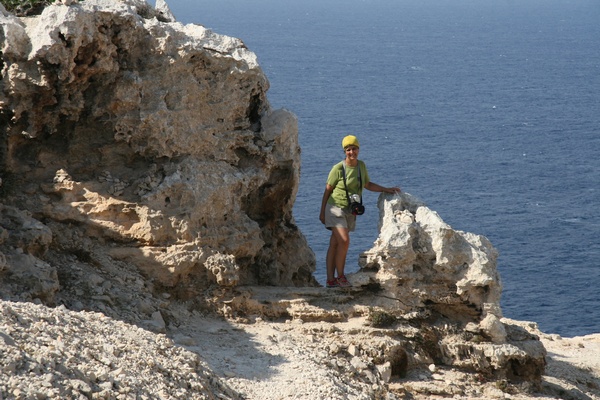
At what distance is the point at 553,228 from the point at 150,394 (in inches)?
1910

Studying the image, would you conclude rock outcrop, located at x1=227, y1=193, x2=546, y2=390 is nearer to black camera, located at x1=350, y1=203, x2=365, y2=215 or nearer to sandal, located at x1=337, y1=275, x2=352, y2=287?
sandal, located at x1=337, y1=275, x2=352, y2=287

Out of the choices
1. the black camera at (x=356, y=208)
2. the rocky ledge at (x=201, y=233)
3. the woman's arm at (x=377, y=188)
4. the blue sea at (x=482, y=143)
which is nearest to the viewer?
the rocky ledge at (x=201, y=233)

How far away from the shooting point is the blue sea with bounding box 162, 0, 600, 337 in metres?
53.0

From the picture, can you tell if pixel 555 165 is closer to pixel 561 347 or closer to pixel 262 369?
pixel 561 347

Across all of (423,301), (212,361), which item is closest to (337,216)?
(423,301)

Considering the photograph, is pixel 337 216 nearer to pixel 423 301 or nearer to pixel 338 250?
pixel 338 250

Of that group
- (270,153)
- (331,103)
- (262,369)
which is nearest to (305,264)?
(270,153)

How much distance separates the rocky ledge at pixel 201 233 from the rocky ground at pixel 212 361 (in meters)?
0.07

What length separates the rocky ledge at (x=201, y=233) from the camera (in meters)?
19.1

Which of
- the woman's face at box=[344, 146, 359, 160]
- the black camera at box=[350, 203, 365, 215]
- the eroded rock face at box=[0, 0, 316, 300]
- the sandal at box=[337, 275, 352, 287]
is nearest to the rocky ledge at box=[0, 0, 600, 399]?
the eroded rock face at box=[0, 0, 316, 300]

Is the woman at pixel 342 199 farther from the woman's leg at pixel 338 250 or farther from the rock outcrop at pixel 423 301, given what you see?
the rock outcrop at pixel 423 301

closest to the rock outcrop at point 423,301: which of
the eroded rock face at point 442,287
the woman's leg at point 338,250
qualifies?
Result: the eroded rock face at point 442,287

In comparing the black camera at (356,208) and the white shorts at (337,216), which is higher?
the black camera at (356,208)

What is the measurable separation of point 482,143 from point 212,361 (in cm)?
7226
